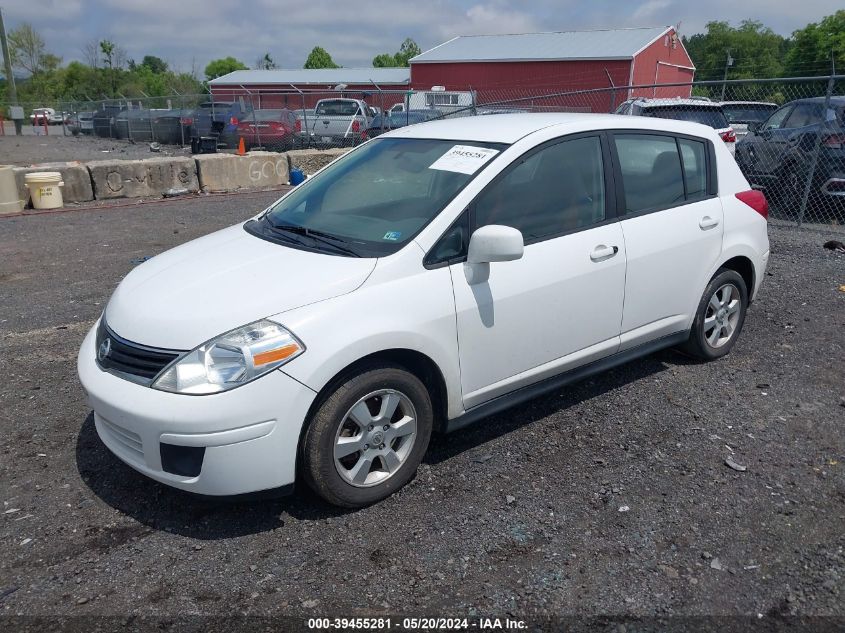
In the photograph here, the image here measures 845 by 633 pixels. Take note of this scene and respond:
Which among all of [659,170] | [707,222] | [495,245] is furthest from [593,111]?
[495,245]

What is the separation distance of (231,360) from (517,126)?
2.20 metres

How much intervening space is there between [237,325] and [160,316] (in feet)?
1.41

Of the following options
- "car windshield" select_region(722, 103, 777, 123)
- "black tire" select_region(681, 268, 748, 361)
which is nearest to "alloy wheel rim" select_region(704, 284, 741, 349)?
"black tire" select_region(681, 268, 748, 361)

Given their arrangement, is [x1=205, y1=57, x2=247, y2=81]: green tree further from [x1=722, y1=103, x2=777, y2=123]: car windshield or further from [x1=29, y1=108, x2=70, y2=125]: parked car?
[x1=722, y1=103, x2=777, y2=123]: car windshield

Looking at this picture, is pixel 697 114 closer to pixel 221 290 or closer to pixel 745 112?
pixel 745 112

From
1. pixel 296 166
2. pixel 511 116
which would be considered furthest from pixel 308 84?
pixel 511 116

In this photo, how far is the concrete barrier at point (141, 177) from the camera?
40.0 feet

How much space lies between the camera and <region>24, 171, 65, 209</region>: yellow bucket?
437 inches

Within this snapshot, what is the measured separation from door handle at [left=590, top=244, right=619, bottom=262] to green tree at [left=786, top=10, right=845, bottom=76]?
59.4 m

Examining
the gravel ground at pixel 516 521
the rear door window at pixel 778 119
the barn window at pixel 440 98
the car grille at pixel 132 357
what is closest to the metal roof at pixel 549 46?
the barn window at pixel 440 98

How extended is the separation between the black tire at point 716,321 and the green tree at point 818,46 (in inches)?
2285

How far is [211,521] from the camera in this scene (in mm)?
3275

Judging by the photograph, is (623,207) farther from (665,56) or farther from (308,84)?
(308,84)

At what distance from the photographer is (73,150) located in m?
26.8
